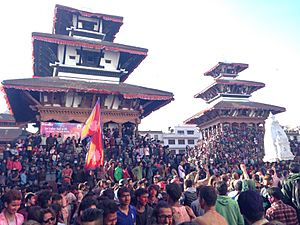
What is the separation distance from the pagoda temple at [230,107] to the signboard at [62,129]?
17.3 meters

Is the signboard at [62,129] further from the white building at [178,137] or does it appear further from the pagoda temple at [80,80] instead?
the white building at [178,137]

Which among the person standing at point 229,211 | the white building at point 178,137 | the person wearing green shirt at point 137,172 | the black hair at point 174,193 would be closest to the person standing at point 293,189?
the person standing at point 229,211

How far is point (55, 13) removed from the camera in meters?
23.7

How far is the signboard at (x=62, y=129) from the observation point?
17.5m

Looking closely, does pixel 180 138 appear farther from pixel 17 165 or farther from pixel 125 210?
pixel 125 210

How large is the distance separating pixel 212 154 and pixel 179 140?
106 feet

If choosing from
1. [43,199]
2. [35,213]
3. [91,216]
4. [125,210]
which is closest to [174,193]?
[125,210]

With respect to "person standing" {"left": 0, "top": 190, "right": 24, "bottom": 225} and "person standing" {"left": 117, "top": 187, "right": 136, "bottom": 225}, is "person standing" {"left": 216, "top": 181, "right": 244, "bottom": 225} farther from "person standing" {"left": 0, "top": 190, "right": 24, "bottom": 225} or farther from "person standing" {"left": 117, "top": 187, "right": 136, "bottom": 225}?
"person standing" {"left": 0, "top": 190, "right": 24, "bottom": 225}

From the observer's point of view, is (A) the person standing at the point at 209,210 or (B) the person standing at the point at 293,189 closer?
(A) the person standing at the point at 209,210

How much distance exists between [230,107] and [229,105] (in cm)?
88

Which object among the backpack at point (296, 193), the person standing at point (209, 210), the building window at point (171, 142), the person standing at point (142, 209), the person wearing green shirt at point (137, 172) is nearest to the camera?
the person standing at point (209, 210)

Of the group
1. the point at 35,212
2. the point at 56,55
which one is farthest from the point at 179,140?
the point at 35,212

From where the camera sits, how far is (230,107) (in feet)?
103

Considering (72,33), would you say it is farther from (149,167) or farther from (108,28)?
(149,167)
